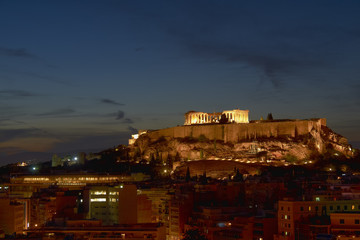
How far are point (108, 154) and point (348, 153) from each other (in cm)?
4350

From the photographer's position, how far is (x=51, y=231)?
40.5 metres

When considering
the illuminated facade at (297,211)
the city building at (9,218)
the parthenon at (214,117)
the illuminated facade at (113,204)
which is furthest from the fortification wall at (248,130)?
the illuminated facade at (297,211)

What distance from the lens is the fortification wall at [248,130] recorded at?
3959 inches

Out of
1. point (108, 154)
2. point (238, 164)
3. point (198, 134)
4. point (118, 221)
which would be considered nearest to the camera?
point (118, 221)

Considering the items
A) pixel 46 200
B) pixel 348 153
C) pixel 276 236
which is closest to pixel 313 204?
pixel 276 236

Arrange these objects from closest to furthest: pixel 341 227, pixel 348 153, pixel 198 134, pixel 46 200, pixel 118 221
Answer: pixel 341 227
pixel 118 221
pixel 46 200
pixel 348 153
pixel 198 134

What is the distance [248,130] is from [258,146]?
5374 millimetres

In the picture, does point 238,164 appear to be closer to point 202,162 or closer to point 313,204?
point 202,162

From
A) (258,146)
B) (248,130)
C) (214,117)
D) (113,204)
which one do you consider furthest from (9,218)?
(214,117)

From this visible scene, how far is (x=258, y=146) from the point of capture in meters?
98.8

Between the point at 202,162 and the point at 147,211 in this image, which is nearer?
the point at 147,211

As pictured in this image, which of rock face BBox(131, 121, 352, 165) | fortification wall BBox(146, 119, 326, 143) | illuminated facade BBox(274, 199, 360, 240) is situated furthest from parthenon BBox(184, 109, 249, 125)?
illuminated facade BBox(274, 199, 360, 240)

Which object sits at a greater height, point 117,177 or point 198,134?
point 198,134

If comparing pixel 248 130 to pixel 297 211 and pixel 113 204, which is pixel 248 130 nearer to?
pixel 113 204
